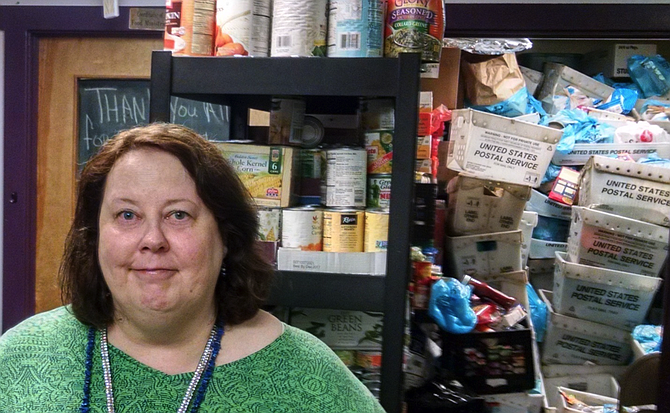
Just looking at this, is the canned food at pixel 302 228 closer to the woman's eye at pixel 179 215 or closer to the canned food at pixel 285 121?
the canned food at pixel 285 121

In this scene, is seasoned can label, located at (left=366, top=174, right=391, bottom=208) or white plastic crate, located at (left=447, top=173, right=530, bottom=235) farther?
white plastic crate, located at (left=447, top=173, right=530, bottom=235)

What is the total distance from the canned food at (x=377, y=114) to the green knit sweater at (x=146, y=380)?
0.68m

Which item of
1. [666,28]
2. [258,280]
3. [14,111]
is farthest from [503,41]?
[258,280]

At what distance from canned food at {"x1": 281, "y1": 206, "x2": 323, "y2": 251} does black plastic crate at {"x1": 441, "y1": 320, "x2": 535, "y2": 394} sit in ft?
5.72

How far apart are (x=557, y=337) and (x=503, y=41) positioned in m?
1.86

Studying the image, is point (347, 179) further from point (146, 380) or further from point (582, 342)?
point (582, 342)

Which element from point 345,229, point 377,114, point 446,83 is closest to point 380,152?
point 377,114

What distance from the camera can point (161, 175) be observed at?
3.93 feet

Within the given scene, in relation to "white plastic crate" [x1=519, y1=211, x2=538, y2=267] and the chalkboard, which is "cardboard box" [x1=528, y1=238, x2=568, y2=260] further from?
the chalkboard

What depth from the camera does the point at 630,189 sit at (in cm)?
397

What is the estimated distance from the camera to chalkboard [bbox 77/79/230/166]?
3270 millimetres

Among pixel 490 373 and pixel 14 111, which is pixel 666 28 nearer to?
pixel 490 373

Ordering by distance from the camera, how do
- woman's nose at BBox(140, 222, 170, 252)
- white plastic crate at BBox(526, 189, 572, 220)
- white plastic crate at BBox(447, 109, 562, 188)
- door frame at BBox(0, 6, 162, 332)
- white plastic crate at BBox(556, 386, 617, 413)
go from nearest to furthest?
1. woman's nose at BBox(140, 222, 170, 252)
2. door frame at BBox(0, 6, 162, 332)
3. white plastic crate at BBox(556, 386, 617, 413)
4. white plastic crate at BBox(447, 109, 562, 188)
5. white plastic crate at BBox(526, 189, 572, 220)

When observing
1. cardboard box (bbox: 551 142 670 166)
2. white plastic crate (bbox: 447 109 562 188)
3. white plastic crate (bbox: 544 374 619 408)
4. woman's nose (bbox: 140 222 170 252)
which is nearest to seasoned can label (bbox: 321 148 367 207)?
woman's nose (bbox: 140 222 170 252)
